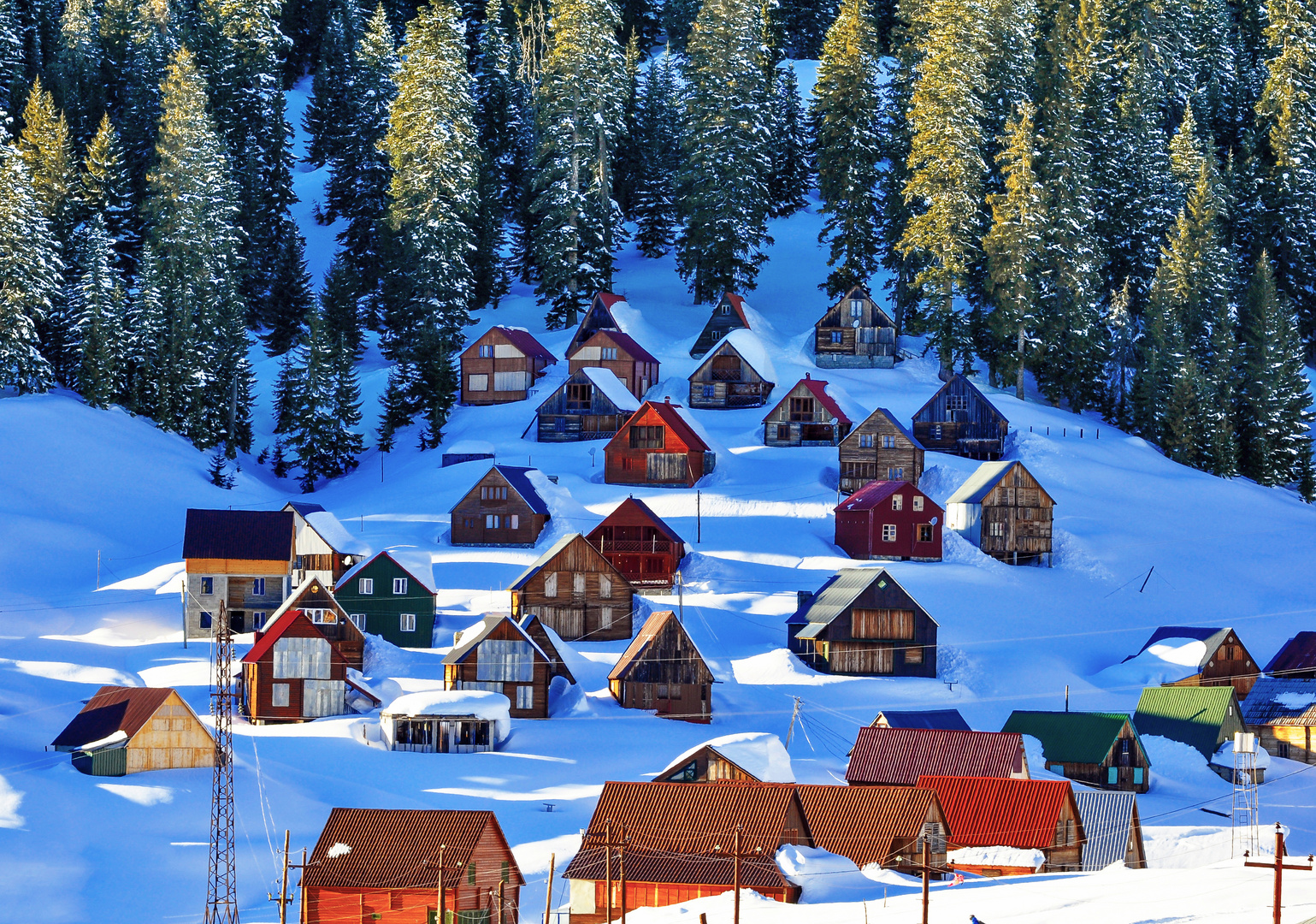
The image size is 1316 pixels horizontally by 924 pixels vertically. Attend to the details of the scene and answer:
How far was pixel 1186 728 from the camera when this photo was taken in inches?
2441

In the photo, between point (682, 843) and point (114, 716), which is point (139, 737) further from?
point (682, 843)

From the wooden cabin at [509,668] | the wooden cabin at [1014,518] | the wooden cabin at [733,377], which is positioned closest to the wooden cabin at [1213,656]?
the wooden cabin at [1014,518]

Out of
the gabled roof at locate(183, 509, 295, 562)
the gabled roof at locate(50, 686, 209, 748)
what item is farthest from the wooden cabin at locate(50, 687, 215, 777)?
the gabled roof at locate(183, 509, 295, 562)

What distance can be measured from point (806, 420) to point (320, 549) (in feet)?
92.5

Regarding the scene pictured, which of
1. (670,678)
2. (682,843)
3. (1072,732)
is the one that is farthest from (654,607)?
(682,843)

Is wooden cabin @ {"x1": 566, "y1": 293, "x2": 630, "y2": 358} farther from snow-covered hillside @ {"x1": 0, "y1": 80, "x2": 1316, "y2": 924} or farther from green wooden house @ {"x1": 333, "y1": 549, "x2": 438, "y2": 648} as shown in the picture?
green wooden house @ {"x1": 333, "y1": 549, "x2": 438, "y2": 648}

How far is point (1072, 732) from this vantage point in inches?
2297

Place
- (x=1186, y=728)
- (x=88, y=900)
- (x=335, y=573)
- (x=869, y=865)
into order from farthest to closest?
1. (x=335, y=573)
2. (x=1186, y=728)
3. (x=869, y=865)
4. (x=88, y=900)

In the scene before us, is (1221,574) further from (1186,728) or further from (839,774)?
(839,774)

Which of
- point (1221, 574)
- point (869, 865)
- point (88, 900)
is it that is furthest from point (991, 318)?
point (88, 900)

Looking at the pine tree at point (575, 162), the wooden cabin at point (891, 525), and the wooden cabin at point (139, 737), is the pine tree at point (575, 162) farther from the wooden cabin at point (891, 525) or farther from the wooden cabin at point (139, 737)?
the wooden cabin at point (139, 737)

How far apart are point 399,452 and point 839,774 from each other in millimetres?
42287

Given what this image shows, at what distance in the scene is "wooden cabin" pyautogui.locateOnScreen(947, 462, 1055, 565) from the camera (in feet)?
249

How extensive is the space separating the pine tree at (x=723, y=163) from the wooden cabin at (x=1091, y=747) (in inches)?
1813
